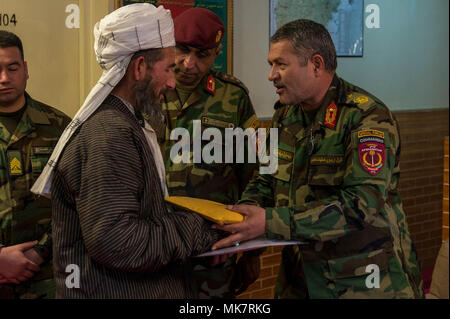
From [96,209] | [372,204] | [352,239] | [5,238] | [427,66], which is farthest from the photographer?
[427,66]

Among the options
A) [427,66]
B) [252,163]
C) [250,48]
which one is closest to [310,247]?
[252,163]

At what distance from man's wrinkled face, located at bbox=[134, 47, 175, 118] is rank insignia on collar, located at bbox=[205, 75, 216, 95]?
0.94 m

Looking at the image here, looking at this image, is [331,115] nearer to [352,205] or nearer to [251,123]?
[352,205]

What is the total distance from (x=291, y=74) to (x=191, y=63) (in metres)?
0.67

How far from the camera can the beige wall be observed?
268 cm

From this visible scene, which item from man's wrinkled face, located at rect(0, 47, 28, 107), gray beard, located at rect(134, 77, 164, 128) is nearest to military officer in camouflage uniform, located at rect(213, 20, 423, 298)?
gray beard, located at rect(134, 77, 164, 128)

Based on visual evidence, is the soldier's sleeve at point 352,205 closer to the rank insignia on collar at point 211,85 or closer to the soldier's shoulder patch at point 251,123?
the soldier's shoulder patch at point 251,123

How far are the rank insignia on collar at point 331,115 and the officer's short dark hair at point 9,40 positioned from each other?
4.27 feet

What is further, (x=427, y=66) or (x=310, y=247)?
(x=427, y=66)

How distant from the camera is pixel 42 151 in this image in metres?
2.56

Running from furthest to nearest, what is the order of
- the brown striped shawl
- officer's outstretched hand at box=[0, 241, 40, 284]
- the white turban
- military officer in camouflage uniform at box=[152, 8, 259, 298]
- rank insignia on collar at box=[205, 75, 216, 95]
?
1. rank insignia on collar at box=[205, 75, 216, 95]
2. military officer in camouflage uniform at box=[152, 8, 259, 298]
3. officer's outstretched hand at box=[0, 241, 40, 284]
4. the white turban
5. the brown striped shawl

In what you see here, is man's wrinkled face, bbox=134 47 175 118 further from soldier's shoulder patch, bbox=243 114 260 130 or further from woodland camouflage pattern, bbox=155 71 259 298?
soldier's shoulder patch, bbox=243 114 260 130
